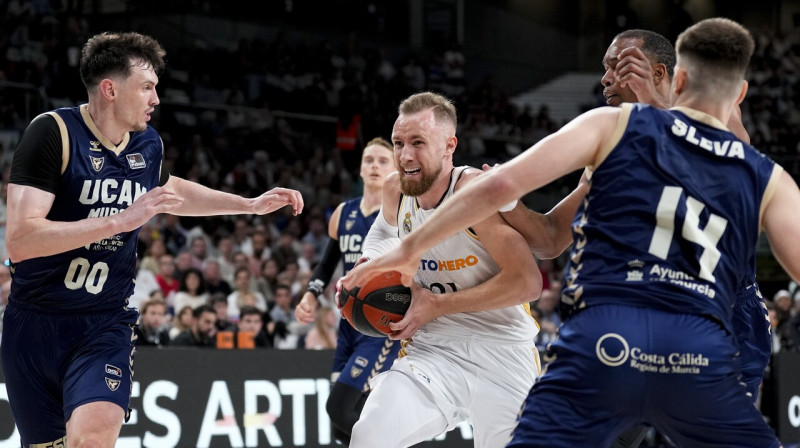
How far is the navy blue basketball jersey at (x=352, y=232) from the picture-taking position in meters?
7.96

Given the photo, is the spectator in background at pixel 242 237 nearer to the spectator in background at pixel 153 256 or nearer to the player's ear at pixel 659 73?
the spectator in background at pixel 153 256

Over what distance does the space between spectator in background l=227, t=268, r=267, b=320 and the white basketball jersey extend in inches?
281

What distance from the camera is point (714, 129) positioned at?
3.18 m

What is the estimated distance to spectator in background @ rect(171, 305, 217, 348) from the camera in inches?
390

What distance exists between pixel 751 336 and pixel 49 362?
3.37 metres

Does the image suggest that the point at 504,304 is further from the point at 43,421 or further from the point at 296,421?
the point at 296,421

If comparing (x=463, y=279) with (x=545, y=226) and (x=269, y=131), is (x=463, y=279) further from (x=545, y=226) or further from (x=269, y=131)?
(x=269, y=131)

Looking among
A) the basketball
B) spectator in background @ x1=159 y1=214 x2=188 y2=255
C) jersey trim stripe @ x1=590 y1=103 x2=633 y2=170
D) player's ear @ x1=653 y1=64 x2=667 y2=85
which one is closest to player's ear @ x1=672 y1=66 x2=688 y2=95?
jersey trim stripe @ x1=590 y1=103 x2=633 y2=170

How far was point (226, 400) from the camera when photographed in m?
8.19

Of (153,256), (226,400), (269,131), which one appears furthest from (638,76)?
(269,131)

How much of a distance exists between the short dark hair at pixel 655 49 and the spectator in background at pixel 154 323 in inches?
263

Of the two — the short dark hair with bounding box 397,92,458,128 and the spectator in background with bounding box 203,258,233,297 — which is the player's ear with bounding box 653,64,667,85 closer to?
the short dark hair with bounding box 397,92,458,128

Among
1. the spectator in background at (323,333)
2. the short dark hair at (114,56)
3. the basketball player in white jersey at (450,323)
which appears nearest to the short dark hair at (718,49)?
the basketball player in white jersey at (450,323)

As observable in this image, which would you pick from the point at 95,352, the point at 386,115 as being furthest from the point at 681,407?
the point at 386,115
